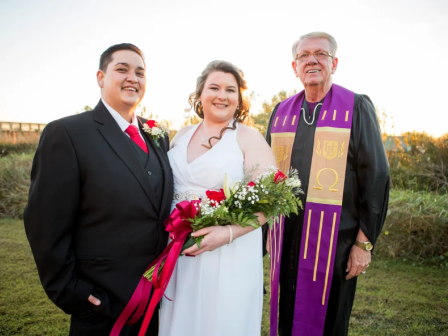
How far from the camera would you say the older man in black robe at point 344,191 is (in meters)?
3.15

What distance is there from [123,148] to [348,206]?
2.30 metres

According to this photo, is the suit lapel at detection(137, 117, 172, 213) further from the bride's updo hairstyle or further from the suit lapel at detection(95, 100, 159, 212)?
Answer: the bride's updo hairstyle

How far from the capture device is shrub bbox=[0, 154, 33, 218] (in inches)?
383

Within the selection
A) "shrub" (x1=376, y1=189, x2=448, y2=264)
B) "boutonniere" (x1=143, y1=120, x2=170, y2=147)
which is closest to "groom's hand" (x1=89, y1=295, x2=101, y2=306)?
"boutonniere" (x1=143, y1=120, x2=170, y2=147)

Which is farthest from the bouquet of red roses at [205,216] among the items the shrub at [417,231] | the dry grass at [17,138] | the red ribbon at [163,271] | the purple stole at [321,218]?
the dry grass at [17,138]

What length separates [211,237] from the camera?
2.46 meters

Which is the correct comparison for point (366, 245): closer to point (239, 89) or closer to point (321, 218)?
point (321, 218)

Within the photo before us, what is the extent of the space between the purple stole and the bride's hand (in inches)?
47.3

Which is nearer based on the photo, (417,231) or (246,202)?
(246,202)

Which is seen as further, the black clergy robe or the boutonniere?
the black clergy robe

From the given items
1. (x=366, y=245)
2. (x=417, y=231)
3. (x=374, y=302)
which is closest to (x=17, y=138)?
(x=374, y=302)

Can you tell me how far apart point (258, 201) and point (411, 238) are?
551cm

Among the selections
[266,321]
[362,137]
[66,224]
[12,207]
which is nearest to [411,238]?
[266,321]

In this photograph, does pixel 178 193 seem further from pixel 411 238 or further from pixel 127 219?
pixel 411 238
